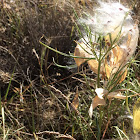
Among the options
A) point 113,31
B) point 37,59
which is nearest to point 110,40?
point 113,31

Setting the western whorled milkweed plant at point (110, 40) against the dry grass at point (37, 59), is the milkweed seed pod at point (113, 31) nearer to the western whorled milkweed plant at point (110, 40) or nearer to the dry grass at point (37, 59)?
the western whorled milkweed plant at point (110, 40)

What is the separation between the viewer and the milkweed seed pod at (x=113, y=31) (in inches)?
35.3

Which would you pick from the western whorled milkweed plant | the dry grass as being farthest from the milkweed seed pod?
the dry grass

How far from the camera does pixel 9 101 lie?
4.70 feet

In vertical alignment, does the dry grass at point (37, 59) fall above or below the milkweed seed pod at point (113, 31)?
below

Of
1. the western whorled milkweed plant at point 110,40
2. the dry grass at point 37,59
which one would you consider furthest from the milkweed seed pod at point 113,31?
the dry grass at point 37,59

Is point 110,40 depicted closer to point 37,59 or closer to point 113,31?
point 113,31

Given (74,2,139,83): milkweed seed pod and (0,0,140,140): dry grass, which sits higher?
(74,2,139,83): milkweed seed pod

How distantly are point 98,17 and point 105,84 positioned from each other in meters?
0.31

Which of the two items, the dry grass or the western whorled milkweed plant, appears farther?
the dry grass

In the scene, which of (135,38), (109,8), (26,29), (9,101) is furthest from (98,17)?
(26,29)

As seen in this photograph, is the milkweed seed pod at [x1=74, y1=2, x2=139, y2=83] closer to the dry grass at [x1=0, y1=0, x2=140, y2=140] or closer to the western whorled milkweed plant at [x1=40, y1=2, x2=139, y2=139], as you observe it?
the western whorled milkweed plant at [x1=40, y1=2, x2=139, y2=139]

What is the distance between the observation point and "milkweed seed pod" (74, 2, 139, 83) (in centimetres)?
90

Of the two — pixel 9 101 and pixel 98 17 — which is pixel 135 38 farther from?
pixel 9 101
